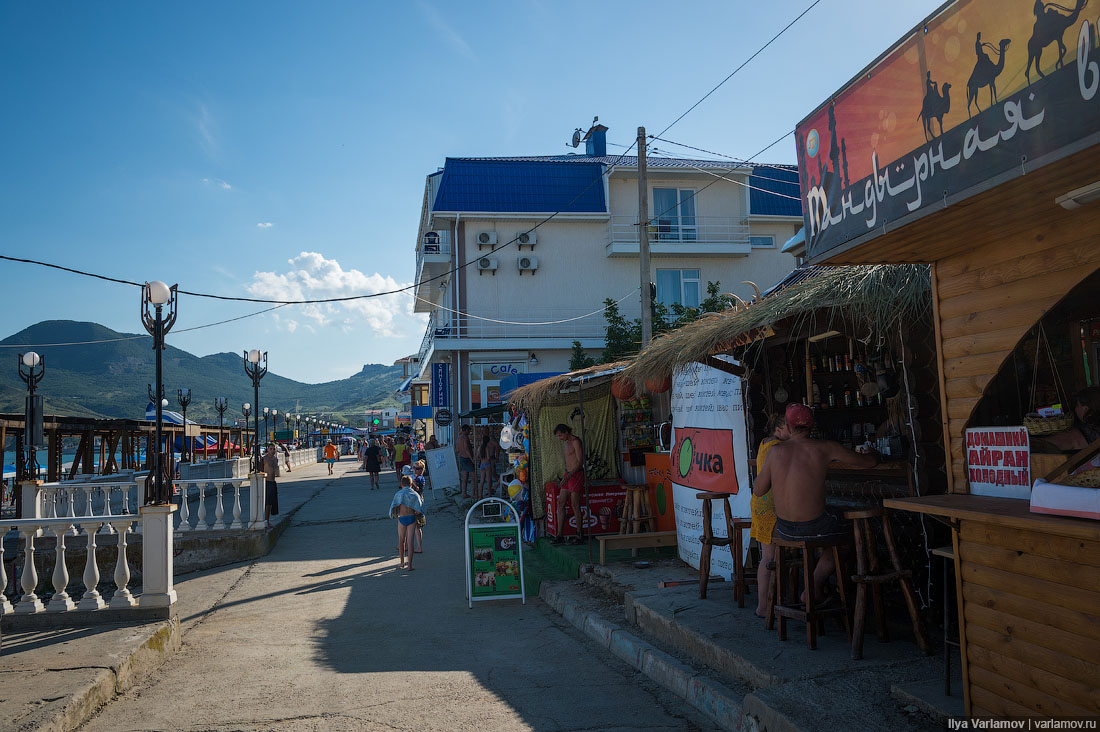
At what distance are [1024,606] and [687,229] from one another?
25.0 metres

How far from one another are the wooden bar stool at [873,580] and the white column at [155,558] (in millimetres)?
6638

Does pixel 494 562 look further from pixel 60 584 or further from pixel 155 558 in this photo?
pixel 60 584

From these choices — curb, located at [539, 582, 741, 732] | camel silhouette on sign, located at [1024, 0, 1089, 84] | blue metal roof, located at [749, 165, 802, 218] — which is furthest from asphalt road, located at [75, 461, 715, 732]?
blue metal roof, located at [749, 165, 802, 218]

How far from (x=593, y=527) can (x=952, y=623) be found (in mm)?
6582

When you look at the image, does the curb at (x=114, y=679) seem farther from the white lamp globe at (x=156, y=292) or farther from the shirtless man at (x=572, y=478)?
the shirtless man at (x=572, y=478)

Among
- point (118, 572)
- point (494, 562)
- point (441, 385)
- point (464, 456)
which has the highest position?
point (441, 385)

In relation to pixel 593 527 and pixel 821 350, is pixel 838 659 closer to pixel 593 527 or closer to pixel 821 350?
pixel 821 350

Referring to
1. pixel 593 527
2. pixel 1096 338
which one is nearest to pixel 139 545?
pixel 593 527

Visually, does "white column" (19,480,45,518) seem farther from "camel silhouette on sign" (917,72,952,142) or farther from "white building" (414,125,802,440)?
"white building" (414,125,802,440)

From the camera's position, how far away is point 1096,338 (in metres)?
6.46

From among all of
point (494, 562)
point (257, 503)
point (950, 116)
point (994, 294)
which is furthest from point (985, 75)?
point (257, 503)

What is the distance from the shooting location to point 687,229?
2764 cm

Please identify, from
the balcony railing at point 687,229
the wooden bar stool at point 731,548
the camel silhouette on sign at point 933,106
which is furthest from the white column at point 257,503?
the balcony railing at point 687,229

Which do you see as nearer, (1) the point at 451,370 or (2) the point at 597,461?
(2) the point at 597,461
